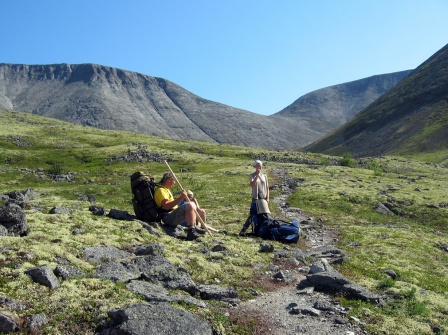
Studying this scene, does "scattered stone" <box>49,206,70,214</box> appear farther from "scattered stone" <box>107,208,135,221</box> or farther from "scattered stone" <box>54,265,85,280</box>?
"scattered stone" <box>54,265,85,280</box>

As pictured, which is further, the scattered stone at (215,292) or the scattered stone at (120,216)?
the scattered stone at (120,216)

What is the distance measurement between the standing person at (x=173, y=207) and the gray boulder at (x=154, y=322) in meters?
9.95

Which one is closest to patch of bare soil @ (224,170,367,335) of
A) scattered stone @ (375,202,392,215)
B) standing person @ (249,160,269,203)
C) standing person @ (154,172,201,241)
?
standing person @ (154,172,201,241)

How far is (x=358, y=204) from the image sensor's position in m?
45.6

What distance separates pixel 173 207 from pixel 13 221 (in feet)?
26.7

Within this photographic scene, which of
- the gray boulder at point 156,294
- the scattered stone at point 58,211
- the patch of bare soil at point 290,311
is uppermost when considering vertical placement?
the scattered stone at point 58,211

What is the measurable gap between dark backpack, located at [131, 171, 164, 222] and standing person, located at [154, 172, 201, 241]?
0.97 feet

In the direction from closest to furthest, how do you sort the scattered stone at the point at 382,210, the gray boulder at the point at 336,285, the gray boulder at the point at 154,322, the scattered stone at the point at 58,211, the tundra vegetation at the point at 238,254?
the gray boulder at the point at 154,322 → the tundra vegetation at the point at 238,254 → the gray boulder at the point at 336,285 → the scattered stone at the point at 58,211 → the scattered stone at the point at 382,210

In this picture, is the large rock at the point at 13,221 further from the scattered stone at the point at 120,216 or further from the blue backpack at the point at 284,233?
the blue backpack at the point at 284,233

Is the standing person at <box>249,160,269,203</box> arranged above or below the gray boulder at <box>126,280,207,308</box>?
above

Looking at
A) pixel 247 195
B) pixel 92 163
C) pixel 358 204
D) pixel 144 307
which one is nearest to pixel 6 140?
pixel 92 163

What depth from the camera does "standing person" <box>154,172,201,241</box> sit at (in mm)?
20177

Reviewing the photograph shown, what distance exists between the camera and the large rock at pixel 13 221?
14492 mm

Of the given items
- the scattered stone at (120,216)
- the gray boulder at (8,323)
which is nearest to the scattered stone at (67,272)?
the gray boulder at (8,323)
